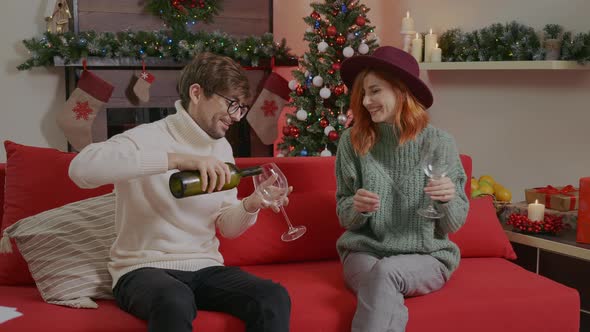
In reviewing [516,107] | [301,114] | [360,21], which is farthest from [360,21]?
[516,107]

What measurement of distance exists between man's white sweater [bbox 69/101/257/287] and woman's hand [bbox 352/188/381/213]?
1.10 ft

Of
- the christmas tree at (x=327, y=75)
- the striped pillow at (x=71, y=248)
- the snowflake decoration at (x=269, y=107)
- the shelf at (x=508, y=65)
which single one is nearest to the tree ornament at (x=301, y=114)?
the christmas tree at (x=327, y=75)

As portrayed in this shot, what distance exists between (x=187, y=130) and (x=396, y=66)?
706 mm

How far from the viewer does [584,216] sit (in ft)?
9.96

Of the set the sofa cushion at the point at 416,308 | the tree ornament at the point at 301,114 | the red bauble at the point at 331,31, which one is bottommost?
the sofa cushion at the point at 416,308

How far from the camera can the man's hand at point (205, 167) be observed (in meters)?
1.98

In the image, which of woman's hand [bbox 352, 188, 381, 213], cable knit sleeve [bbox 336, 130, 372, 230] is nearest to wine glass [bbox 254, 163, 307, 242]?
woman's hand [bbox 352, 188, 381, 213]

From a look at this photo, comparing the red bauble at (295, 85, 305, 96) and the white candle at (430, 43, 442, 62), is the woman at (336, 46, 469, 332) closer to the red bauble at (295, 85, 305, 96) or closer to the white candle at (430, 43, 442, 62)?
the red bauble at (295, 85, 305, 96)

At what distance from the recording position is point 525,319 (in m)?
2.37

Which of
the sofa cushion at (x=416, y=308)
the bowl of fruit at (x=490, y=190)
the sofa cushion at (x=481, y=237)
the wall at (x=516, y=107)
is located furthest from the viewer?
the wall at (x=516, y=107)

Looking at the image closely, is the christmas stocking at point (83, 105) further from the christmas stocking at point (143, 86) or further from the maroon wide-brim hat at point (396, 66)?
the maroon wide-brim hat at point (396, 66)

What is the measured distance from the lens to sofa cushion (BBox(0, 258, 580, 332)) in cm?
209

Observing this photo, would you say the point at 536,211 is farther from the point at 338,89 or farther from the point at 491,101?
the point at 338,89

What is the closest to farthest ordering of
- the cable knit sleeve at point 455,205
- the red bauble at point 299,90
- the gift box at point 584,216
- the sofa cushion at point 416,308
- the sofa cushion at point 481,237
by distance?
the sofa cushion at point 416,308 → the cable knit sleeve at point 455,205 → the sofa cushion at point 481,237 → the gift box at point 584,216 → the red bauble at point 299,90
